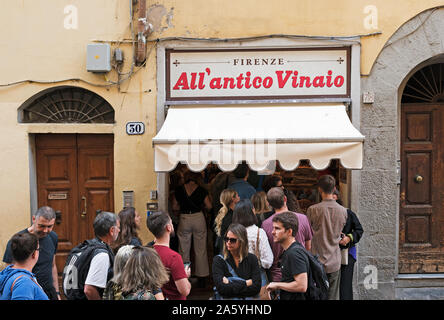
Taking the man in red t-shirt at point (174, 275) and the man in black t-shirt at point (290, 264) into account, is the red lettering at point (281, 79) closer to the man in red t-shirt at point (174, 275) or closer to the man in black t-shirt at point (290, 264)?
the man in black t-shirt at point (290, 264)

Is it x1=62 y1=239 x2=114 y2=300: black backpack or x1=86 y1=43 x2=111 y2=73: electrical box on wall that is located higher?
x1=86 y1=43 x2=111 y2=73: electrical box on wall

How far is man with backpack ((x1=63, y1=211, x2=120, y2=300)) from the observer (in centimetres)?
397

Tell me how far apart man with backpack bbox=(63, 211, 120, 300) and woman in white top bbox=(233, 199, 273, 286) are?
144 centimetres

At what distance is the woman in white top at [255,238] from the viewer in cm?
492

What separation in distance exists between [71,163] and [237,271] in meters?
4.19

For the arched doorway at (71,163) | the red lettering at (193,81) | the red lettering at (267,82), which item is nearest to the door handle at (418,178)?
the red lettering at (267,82)

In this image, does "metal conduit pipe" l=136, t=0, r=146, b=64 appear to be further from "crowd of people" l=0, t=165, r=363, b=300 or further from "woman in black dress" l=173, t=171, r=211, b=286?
"crowd of people" l=0, t=165, r=363, b=300

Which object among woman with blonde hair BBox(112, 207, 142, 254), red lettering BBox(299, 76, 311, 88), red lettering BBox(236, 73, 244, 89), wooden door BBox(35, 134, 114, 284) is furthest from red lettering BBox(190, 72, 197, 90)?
woman with blonde hair BBox(112, 207, 142, 254)

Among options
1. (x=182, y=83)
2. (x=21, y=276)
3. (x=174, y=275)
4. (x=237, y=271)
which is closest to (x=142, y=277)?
(x=174, y=275)

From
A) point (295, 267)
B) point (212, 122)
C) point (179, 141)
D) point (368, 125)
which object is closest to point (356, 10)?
point (368, 125)

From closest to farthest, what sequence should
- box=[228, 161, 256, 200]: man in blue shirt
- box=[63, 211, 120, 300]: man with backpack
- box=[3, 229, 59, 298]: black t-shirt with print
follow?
box=[63, 211, 120, 300]: man with backpack < box=[3, 229, 59, 298]: black t-shirt with print < box=[228, 161, 256, 200]: man in blue shirt

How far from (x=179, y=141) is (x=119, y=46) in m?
2.25

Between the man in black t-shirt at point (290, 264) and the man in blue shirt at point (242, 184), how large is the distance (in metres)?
2.59

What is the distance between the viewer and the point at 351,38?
23.1 feet
